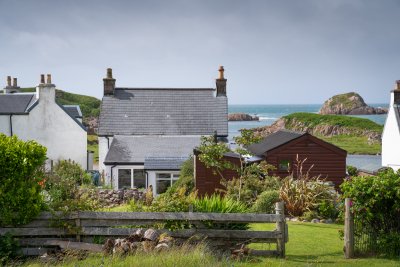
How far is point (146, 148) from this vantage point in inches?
1495

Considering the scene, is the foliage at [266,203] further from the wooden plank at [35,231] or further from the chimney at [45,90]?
the chimney at [45,90]

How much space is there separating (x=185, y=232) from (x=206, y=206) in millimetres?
1354

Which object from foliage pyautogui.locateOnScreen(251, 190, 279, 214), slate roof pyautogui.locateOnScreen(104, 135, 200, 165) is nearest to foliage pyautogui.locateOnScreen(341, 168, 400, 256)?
foliage pyautogui.locateOnScreen(251, 190, 279, 214)

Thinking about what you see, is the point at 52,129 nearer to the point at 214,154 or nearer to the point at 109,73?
the point at 109,73

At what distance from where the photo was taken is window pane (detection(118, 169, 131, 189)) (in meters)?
36.1

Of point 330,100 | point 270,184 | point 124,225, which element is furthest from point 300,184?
point 330,100

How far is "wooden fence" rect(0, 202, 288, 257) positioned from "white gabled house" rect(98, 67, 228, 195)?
1990 cm

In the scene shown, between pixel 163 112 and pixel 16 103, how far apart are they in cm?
1167

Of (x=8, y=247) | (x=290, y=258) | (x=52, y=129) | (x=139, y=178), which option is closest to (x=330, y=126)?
(x=52, y=129)

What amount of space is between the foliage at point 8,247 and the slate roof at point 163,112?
26048 mm

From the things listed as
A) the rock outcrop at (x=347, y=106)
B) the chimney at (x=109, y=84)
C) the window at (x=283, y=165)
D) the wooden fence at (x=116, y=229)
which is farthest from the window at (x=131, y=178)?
the rock outcrop at (x=347, y=106)

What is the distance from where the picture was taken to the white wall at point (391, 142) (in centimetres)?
3959

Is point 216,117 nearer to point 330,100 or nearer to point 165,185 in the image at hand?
point 165,185

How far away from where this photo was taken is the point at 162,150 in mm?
37781
